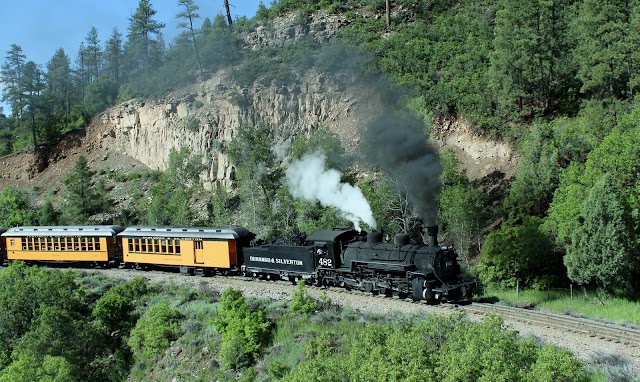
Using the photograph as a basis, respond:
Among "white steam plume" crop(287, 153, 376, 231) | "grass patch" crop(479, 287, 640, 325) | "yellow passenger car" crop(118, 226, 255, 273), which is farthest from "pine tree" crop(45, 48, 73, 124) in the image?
"grass patch" crop(479, 287, 640, 325)

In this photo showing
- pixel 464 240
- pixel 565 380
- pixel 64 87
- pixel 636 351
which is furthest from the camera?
pixel 64 87

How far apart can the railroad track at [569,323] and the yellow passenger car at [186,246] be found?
12.6m

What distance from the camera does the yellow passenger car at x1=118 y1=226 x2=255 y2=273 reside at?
28250 mm

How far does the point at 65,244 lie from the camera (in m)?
36.0

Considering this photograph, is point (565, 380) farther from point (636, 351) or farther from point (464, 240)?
point (464, 240)

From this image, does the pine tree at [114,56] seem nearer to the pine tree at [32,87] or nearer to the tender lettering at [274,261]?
the pine tree at [32,87]

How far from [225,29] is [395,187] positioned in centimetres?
3647

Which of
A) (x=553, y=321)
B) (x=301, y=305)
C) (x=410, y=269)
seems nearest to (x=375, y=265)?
(x=410, y=269)

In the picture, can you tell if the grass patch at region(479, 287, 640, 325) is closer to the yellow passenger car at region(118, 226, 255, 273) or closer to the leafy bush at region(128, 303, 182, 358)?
the leafy bush at region(128, 303, 182, 358)

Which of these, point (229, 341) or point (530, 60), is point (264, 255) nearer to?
point (229, 341)

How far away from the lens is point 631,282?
2103 cm

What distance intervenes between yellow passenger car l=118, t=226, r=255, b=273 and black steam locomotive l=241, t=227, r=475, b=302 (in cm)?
280

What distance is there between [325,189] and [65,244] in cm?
1850

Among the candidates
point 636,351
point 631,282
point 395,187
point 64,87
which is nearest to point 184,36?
point 64,87
